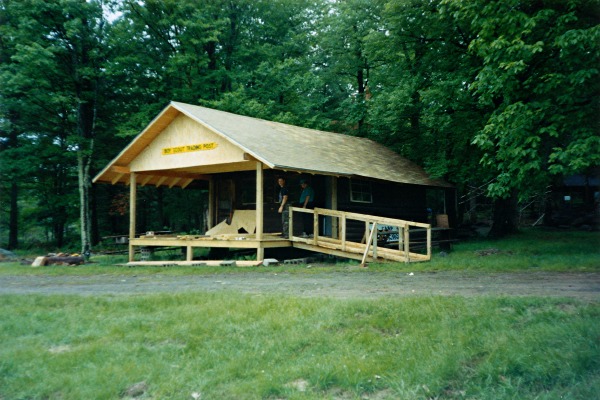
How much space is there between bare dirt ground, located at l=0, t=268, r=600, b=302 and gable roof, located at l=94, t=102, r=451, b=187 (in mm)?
4185

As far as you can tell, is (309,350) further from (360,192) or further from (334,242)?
(360,192)

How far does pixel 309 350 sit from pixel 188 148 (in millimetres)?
12755

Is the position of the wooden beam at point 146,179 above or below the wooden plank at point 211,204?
above

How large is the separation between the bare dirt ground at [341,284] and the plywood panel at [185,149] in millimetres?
4831

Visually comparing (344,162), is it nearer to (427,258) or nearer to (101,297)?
(427,258)

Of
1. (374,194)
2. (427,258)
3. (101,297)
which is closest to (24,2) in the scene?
(374,194)

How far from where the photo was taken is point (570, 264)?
12.0 metres

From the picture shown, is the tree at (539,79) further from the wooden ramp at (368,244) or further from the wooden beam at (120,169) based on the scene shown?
the wooden beam at (120,169)

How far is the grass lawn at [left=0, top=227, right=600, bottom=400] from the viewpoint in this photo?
5.02m

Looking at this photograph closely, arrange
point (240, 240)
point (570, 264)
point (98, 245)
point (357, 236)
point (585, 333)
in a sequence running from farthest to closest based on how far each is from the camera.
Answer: point (98, 245) < point (357, 236) < point (240, 240) < point (570, 264) < point (585, 333)

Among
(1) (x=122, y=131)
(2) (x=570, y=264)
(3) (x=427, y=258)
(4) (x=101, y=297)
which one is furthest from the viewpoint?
(1) (x=122, y=131)

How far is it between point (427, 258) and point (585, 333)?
8.62 m

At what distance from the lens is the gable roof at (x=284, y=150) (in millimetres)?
15438

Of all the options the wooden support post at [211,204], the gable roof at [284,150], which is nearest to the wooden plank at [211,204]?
the wooden support post at [211,204]
